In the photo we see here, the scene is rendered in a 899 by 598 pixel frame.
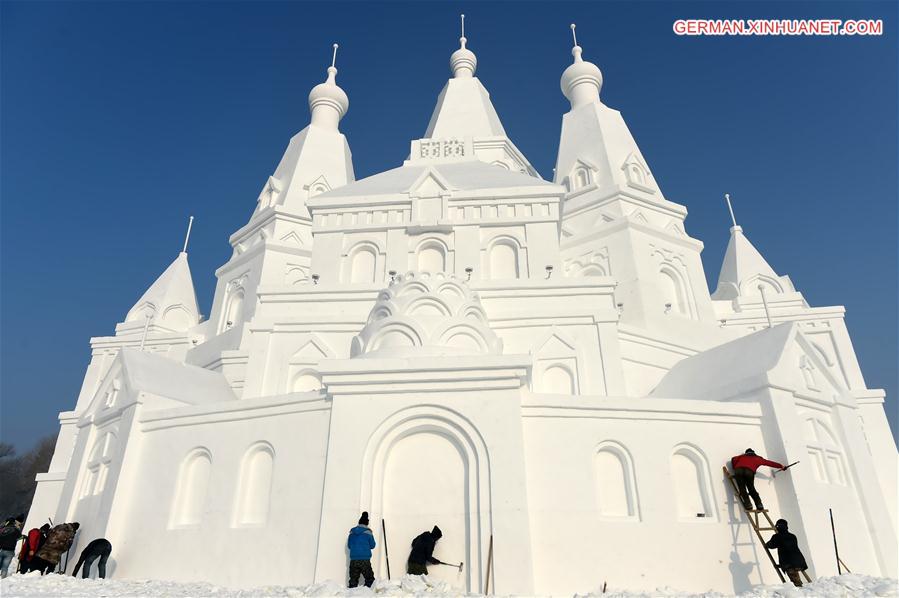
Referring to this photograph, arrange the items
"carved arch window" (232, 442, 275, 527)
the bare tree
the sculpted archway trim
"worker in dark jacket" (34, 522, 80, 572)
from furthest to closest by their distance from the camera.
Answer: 1. the bare tree
2. "worker in dark jacket" (34, 522, 80, 572)
3. "carved arch window" (232, 442, 275, 527)
4. the sculpted archway trim

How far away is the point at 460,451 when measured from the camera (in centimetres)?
1117

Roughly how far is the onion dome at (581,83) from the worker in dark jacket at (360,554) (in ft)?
92.4

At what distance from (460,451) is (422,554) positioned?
Result: 6.50ft

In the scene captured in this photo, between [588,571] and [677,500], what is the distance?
247cm

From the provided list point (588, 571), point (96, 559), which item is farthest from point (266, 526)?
point (588, 571)

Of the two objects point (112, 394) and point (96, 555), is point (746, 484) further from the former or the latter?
point (112, 394)

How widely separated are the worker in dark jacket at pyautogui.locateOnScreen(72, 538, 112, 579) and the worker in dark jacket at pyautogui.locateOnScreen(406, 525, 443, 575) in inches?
267

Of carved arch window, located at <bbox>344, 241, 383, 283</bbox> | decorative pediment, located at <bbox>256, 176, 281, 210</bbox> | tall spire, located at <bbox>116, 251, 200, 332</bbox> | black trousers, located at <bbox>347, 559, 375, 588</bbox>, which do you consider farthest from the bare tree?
black trousers, located at <bbox>347, 559, 375, 588</bbox>

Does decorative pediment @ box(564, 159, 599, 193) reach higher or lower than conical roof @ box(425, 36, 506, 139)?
lower

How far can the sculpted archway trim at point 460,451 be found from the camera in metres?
10.3

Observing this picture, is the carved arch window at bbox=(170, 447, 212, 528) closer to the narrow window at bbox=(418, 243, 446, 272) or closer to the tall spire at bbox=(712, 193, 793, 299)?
the narrow window at bbox=(418, 243, 446, 272)

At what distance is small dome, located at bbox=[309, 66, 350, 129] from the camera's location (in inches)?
1345

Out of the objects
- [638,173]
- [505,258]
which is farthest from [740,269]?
[505,258]

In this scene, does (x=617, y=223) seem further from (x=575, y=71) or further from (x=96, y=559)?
(x=96, y=559)
